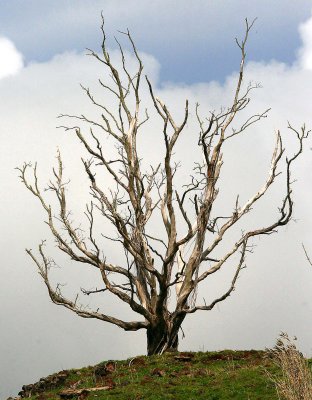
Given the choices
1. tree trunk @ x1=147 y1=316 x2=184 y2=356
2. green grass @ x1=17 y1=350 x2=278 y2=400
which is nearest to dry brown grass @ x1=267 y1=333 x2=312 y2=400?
green grass @ x1=17 y1=350 x2=278 y2=400

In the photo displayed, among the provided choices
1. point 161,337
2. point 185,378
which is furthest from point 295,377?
point 161,337

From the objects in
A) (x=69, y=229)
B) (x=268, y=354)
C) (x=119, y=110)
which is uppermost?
(x=119, y=110)

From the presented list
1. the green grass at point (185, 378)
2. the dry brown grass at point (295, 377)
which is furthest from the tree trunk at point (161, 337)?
the dry brown grass at point (295, 377)

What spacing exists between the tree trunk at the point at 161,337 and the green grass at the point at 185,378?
228 centimetres

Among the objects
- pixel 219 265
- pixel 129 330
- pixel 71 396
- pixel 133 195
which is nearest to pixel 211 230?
pixel 219 265

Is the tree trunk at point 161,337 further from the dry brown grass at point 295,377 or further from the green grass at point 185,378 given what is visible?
the dry brown grass at point 295,377

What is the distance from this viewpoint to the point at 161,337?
24.2 meters

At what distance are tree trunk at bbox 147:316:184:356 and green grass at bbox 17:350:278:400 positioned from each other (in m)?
2.28

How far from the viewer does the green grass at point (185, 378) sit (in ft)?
53.9

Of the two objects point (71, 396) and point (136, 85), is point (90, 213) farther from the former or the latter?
point (71, 396)

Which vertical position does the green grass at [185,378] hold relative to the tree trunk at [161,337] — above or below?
below

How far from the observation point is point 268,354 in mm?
20297

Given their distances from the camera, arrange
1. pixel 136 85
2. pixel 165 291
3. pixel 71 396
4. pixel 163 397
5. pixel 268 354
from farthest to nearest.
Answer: pixel 136 85
pixel 165 291
pixel 268 354
pixel 71 396
pixel 163 397

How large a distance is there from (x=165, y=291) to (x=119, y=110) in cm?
785
